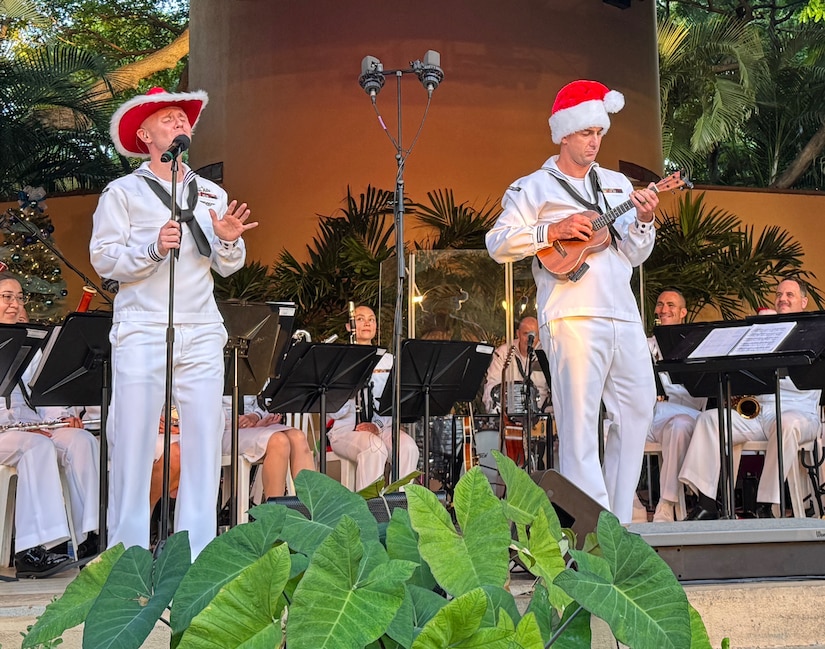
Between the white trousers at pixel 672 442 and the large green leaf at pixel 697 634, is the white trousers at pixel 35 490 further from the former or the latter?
the large green leaf at pixel 697 634

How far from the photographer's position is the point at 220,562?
4.82 feet

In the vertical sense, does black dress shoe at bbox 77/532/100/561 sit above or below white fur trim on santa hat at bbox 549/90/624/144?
below

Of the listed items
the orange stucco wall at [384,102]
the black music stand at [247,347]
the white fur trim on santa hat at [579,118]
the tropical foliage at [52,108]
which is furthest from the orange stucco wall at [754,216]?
the white fur trim on santa hat at [579,118]

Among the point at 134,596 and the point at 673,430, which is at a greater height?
the point at 673,430

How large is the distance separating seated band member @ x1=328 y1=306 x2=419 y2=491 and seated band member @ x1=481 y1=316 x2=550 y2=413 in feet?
3.12

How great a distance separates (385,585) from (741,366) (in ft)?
14.4

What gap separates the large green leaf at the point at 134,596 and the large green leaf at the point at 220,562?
7cm

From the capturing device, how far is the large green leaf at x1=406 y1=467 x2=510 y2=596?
1465 millimetres

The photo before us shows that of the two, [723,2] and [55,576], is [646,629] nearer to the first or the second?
[55,576]

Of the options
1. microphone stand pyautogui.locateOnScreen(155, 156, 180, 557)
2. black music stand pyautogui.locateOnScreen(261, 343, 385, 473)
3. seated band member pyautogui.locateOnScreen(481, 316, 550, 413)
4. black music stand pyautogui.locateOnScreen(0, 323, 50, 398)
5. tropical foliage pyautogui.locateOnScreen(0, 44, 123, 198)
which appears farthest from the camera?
tropical foliage pyautogui.locateOnScreen(0, 44, 123, 198)

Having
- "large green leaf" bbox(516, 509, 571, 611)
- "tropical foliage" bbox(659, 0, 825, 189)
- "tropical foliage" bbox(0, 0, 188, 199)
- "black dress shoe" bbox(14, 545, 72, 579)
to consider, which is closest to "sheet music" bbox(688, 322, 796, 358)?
"black dress shoe" bbox(14, 545, 72, 579)

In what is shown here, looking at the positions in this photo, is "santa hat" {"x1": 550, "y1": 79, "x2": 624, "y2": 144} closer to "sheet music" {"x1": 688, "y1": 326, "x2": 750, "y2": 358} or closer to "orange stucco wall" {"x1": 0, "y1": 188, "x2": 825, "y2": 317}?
"sheet music" {"x1": 688, "y1": 326, "x2": 750, "y2": 358}

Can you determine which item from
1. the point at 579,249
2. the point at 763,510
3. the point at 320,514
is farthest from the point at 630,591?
the point at 763,510

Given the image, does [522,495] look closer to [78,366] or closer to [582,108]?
[582,108]
